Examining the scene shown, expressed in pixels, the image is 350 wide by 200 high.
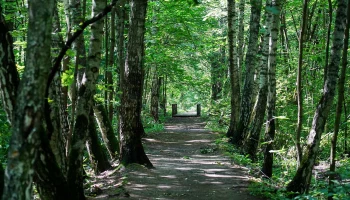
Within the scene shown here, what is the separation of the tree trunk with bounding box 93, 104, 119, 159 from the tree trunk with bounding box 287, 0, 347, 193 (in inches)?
248

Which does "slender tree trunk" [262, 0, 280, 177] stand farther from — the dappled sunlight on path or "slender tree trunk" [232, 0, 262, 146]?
"slender tree trunk" [232, 0, 262, 146]

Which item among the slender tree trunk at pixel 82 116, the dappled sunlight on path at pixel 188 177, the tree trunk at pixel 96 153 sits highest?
the slender tree trunk at pixel 82 116

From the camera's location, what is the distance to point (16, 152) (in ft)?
10.2

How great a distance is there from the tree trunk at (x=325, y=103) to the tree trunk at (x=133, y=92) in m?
4.61

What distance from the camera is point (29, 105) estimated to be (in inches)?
121

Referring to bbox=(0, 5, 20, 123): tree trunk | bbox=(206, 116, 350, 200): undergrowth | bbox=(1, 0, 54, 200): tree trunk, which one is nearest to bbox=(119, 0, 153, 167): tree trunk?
bbox=(206, 116, 350, 200): undergrowth

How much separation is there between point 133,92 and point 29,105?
7370mm

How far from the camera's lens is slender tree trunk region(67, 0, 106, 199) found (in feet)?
20.3

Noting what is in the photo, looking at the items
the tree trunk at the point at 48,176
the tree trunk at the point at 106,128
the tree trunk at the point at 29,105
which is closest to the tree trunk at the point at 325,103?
the tree trunk at the point at 48,176

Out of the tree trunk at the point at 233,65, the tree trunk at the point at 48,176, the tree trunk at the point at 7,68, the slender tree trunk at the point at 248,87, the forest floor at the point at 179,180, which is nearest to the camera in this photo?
the tree trunk at the point at 7,68

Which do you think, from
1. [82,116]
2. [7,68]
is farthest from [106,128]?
[7,68]

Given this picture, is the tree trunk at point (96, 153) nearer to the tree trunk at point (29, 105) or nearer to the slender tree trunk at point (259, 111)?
the slender tree trunk at point (259, 111)

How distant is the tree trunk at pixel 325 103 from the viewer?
695 cm

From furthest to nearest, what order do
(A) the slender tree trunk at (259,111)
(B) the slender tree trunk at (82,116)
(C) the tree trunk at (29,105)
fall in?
(A) the slender tree trunk at (259,111) → (B) the slender tree trunk at (82,116) → (C) the tree trunk at (29,105)
